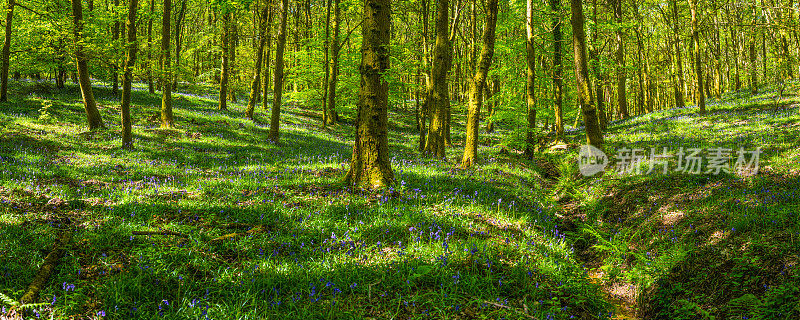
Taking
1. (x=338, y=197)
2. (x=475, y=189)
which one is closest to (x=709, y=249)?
(x=475, y=189)

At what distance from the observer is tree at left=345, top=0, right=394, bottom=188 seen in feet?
24.3

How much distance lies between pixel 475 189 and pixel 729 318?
4963 mm

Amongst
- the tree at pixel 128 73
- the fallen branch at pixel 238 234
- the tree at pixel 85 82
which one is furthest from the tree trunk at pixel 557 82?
the tree at pixel 85 82

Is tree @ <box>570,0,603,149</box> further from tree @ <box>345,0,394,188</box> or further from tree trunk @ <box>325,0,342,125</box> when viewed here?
tree trunk @ <box>325,0,342,125</box>

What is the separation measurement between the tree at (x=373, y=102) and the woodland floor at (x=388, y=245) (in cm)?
53

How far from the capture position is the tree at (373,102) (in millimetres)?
7398

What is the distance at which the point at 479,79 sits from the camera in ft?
38.7

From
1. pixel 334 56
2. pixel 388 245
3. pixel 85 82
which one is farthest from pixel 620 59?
pixel 85 82

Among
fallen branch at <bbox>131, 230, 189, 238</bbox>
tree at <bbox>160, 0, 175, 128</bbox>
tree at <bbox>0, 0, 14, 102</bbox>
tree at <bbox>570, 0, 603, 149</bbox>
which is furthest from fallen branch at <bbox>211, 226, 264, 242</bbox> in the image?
tree at <bbox>0, 0, 14, 102</bbox>

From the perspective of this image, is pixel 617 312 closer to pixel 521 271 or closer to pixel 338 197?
pixel 521 271


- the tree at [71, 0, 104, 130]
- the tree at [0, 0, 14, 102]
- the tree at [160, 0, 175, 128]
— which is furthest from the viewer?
the tree at [0, 0, 14, 102]

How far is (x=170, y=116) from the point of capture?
17266 mm

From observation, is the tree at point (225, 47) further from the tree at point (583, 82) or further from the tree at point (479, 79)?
the tree at point (583, 82)

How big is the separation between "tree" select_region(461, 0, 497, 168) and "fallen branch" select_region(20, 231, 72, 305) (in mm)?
10029
